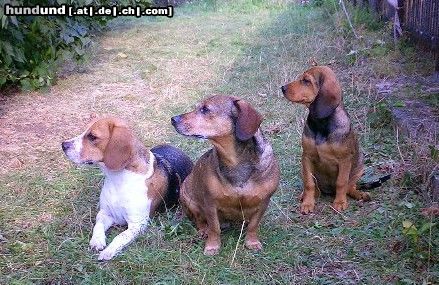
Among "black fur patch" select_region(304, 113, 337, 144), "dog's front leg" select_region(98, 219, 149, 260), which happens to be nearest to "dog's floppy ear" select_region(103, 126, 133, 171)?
"dog's front leg" select_region(98, 219, 149, 260)

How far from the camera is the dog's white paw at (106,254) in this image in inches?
160

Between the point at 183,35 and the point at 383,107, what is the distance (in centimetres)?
761

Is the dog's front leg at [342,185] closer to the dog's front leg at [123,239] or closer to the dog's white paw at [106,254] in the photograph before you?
the dog's front leg at [123,239]

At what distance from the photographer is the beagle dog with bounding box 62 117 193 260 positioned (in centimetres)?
428

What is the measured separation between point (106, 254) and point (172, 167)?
1157 mm

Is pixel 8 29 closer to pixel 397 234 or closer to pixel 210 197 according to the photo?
pixel 210 197

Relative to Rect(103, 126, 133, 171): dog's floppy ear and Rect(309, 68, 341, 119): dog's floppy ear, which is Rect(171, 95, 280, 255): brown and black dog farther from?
Rect(309, 68, 341, 119): dog's floppy ear

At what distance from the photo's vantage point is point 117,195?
4438 millimetres

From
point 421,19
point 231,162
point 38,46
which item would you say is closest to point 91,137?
point 231,162

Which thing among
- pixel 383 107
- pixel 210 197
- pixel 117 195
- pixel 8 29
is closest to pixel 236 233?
pixel 210 197

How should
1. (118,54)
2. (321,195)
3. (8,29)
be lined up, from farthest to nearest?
(118,54) < (8,29) < (321,195)

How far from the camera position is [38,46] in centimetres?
817

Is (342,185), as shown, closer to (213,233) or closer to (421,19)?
(213,233)

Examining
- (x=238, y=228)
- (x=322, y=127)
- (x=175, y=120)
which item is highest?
(x=175, y=120)
